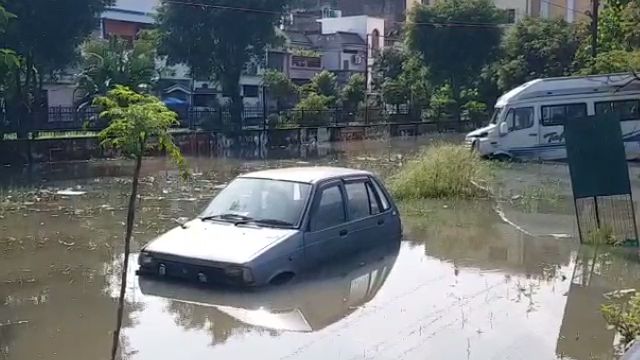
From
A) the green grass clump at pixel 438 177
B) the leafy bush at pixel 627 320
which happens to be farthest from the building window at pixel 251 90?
the leafy bush at pixel 627 320

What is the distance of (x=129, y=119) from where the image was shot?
17.9 feet

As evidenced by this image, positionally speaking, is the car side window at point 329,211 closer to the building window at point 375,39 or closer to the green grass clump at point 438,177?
the green grass clump at point 438,177

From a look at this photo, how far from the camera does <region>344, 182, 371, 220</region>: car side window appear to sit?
10.2 m

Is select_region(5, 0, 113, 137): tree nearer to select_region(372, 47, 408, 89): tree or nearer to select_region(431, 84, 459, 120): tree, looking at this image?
select_region(431, 84, 459, 120): tree

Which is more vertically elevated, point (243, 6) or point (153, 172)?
point (243, 6)

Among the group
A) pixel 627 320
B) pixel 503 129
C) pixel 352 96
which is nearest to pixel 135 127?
pixel 627 320

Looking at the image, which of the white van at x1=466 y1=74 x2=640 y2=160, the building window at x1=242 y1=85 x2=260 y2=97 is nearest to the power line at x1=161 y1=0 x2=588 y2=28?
the building window at x1=242 y1=85 x2=260 y2=97

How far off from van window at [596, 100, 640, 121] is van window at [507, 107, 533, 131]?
2150 millimetres

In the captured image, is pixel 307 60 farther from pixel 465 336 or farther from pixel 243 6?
pixel 465 336

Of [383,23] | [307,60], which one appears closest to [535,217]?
[307,60]

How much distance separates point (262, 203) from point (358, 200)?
1.47 m

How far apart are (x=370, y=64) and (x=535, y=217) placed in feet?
177

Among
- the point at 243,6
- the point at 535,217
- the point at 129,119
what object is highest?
the point at 243,6

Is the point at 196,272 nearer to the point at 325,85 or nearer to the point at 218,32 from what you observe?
the point at 218,32
